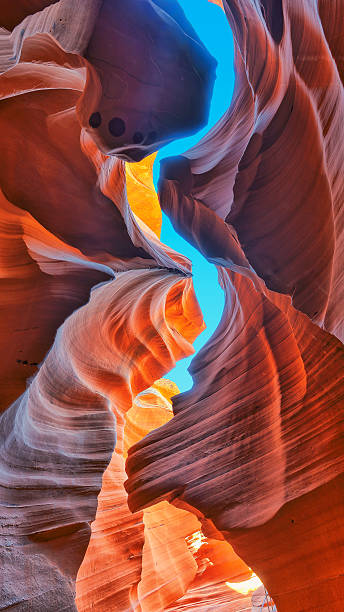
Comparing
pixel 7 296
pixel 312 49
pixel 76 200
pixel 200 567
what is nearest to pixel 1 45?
pixel 312 49

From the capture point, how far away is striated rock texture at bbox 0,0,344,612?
8.63ft

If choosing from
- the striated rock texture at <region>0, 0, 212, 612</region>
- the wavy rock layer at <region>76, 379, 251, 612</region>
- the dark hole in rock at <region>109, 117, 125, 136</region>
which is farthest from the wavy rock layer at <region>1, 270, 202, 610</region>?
the dark hole in rock at <region>109, 117, 125, 136</region>

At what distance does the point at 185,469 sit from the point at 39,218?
303cm

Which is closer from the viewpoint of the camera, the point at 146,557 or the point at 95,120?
the point at 95,120

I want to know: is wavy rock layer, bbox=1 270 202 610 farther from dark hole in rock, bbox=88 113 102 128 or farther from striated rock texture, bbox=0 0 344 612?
dark hole in rock, bbox=88 113 102 128

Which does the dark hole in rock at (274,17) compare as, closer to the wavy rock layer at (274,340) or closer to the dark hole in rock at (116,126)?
the wavy rock layer at (274,340)

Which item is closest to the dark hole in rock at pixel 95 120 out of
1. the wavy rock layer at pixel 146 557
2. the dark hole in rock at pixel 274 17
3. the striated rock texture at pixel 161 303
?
the striated rock texture at pixel 161 303

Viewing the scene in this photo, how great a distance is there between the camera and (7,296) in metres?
4.38

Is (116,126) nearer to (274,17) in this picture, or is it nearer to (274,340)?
(274,17)

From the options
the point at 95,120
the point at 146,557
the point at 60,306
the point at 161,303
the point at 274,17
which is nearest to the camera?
the point at 274,17

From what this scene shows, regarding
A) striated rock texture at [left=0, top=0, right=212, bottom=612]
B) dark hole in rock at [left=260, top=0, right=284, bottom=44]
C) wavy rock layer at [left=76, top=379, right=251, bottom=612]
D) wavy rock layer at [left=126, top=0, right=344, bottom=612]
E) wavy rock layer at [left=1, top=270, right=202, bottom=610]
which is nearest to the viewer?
wavy rock layer at [left=126, top=0, right=344, bottom=612]

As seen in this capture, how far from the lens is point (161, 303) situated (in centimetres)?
606

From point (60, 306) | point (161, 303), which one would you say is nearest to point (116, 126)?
point (60, 306)

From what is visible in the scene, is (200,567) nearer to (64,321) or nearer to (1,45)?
(64,321)
